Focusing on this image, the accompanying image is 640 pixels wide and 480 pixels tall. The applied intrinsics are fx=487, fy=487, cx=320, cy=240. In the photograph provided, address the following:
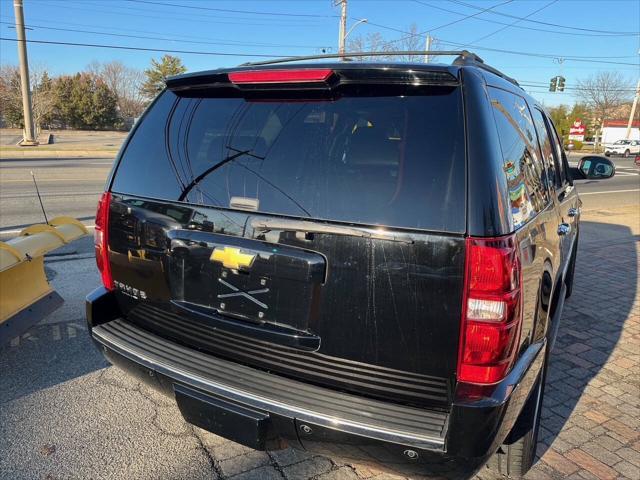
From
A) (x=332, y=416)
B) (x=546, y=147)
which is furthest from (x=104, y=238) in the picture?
(x=546, y=147)

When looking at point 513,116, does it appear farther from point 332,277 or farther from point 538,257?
point 332,277

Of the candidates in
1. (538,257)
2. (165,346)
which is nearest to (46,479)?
(165,346)

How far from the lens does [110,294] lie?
2576 mm

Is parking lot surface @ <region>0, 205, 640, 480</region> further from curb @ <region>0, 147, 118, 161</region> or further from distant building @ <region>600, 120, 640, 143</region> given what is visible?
distant building @ <region>600, 120, 640, 143</region>

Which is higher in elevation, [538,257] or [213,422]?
[538,257]

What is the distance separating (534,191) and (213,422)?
182 cm

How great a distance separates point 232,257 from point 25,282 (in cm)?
245

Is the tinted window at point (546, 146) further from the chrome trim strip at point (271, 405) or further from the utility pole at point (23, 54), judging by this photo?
the utility pole at point (23, 54)

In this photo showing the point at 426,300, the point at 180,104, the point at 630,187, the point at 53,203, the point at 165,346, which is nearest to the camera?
the point at 426,300

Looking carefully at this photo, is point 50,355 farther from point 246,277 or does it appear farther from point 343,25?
point 343,25

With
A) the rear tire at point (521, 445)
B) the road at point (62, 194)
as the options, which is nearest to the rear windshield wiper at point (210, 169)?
the rear tire at point (521, 445)

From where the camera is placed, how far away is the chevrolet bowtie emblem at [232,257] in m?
1.99

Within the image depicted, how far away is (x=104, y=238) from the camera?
2512 millimetres

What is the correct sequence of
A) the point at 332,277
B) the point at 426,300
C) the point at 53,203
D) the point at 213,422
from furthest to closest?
the point at 53,203 → the point at 213,422 → the point at 332,277 → the point at 426,300
